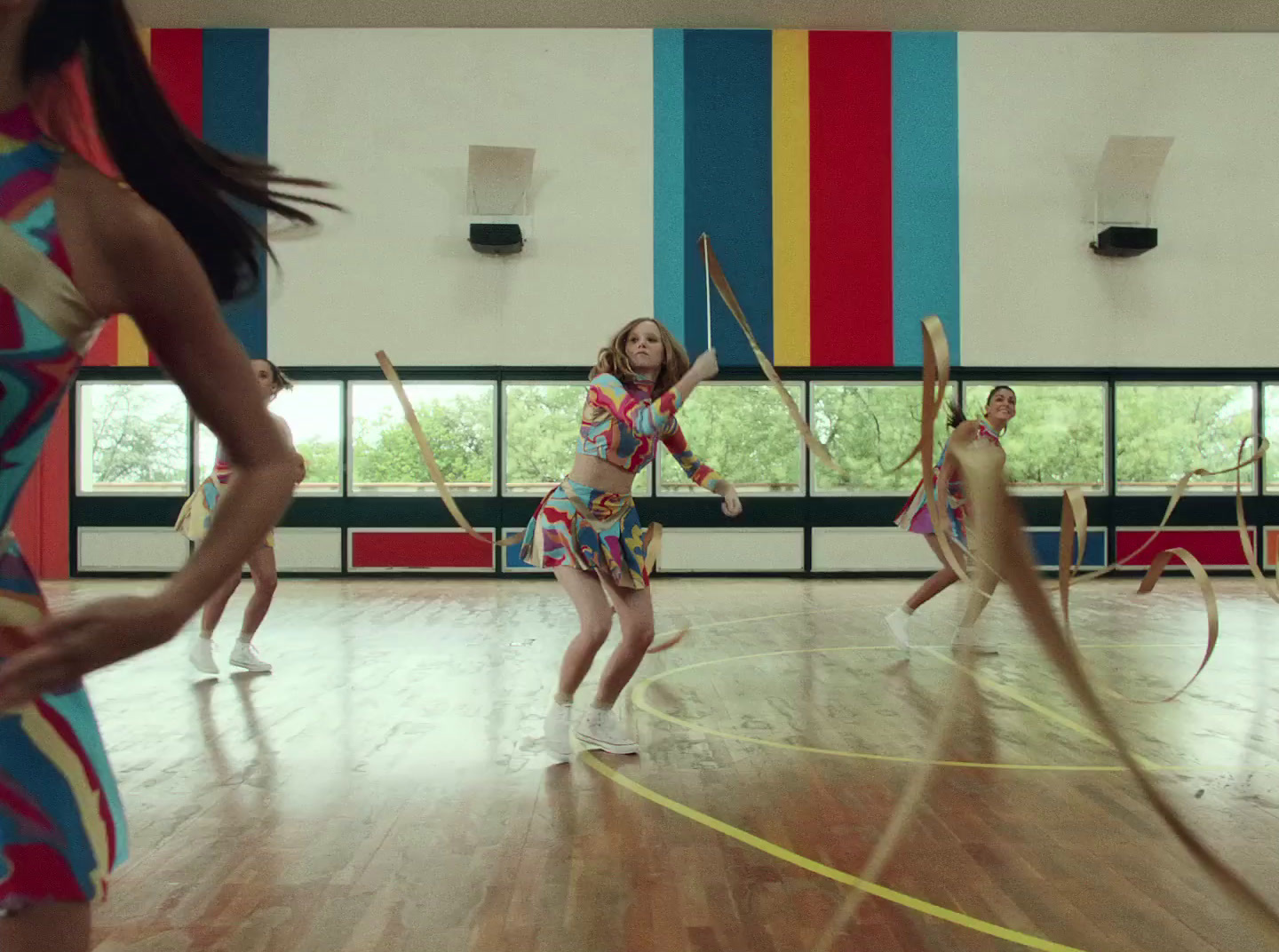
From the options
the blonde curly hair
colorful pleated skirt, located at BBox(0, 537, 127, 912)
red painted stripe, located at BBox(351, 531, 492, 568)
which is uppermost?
the blonde curly hair

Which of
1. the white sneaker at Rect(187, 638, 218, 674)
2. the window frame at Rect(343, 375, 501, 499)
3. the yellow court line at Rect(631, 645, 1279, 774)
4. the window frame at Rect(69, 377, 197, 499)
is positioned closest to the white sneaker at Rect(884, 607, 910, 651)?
the yellow court line at Rect(631, 645, 1279, 774)

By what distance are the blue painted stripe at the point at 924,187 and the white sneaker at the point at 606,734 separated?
8349 mm

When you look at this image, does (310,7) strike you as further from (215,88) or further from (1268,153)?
(1268,153)

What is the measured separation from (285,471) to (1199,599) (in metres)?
10.4

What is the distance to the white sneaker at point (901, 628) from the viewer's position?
6559 millimetres

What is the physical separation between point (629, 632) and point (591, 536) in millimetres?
360

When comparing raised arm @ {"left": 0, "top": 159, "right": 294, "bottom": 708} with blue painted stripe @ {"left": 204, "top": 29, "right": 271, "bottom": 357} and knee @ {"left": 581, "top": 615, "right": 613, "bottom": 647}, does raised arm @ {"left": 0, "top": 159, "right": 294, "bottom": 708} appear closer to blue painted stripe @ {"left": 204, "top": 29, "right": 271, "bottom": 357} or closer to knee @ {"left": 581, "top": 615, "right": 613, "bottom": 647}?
knee @ {"left": 581, "top": 615, "right": 613, "bottom": 647}

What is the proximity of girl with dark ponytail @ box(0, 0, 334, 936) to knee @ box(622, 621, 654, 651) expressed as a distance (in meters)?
2.87

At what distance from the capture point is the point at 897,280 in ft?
38.2

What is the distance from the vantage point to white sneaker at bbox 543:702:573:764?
3.87 meters

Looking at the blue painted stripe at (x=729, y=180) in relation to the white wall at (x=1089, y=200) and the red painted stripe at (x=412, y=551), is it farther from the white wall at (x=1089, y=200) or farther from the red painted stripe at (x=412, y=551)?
the red painted stripe at (x=412, y=551)

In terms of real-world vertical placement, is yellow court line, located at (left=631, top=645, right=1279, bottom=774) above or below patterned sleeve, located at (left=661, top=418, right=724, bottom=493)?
below

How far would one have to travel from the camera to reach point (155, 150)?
3.01ft

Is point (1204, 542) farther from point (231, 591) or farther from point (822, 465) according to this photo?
point (231, 591)
